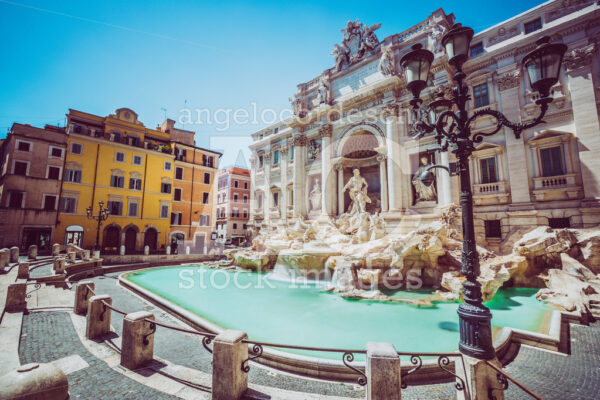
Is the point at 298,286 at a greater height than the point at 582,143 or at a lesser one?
lesser

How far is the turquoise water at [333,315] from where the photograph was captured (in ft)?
19.0

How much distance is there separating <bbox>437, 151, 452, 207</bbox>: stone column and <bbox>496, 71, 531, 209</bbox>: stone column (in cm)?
278

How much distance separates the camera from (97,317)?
480 centimetres

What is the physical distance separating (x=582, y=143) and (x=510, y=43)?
6.62 meters

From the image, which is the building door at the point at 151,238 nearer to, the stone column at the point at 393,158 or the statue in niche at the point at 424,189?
the stone column at the point at 393,158

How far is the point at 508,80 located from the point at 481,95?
4.38ft

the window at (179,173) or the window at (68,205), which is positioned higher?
the window at (179,173)

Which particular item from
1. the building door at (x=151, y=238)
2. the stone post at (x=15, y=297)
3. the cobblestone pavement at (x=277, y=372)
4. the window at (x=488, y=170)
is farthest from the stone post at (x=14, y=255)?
the window at (x=488, y=170)

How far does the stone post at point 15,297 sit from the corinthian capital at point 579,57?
71.2 ft

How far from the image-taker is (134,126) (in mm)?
25578

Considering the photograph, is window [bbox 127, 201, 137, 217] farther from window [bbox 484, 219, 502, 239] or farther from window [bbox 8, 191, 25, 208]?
window [bbox 484, 219, 502, 239]

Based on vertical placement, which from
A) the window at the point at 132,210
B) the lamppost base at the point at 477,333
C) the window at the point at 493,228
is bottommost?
the lamppost base at the point at 477,333

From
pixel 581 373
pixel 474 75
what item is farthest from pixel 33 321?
pixel 474 75

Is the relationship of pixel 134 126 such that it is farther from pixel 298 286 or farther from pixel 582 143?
pixel 582 143
